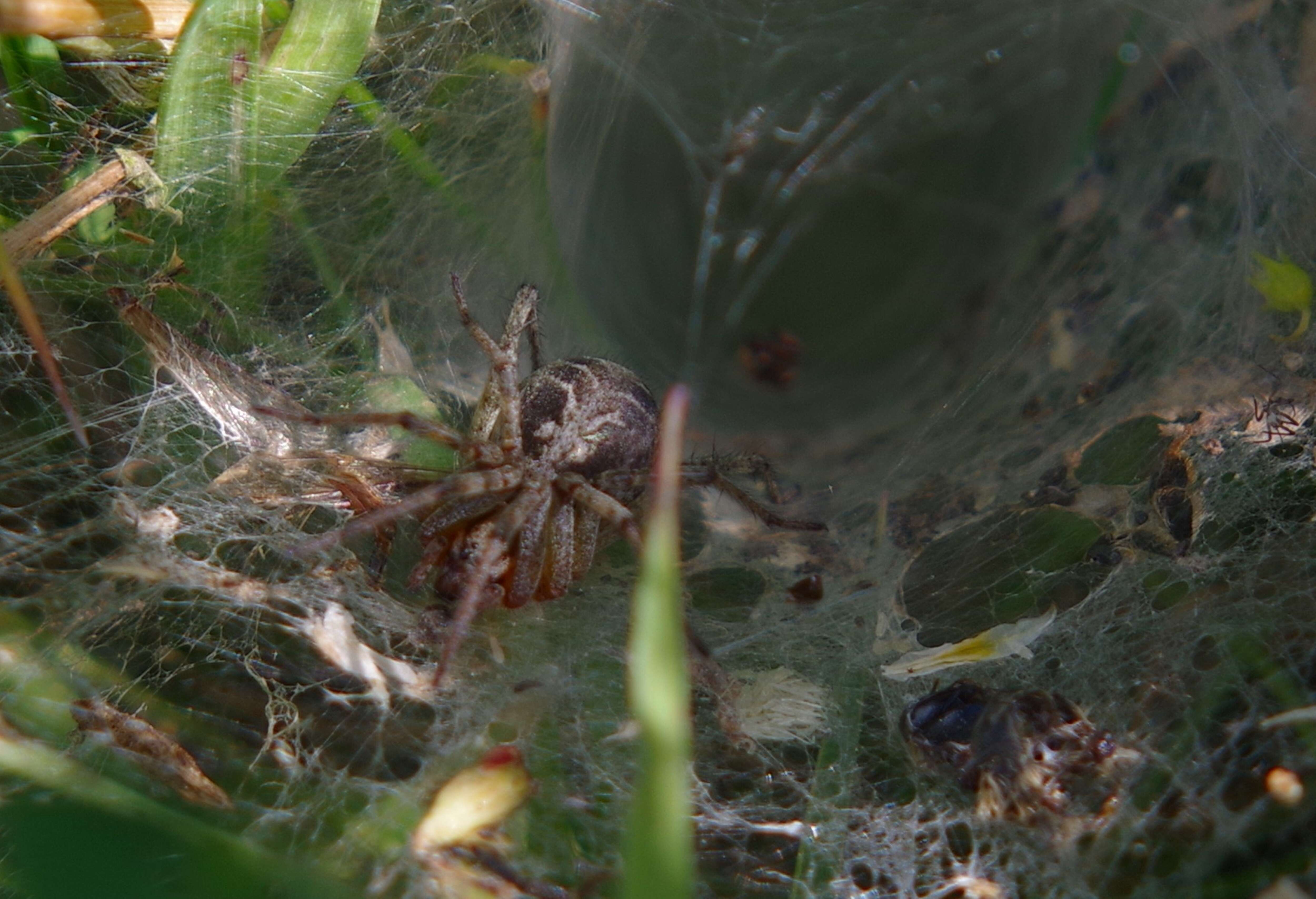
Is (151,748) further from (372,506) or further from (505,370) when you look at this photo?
(505,370)

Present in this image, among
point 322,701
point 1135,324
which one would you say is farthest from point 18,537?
point 1135,324

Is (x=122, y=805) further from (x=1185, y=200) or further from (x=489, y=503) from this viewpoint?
(x=1185, y=200)

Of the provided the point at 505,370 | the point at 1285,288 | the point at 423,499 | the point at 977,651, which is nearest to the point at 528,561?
the point at 423,499

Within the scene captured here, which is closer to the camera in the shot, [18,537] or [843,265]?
[18,537]

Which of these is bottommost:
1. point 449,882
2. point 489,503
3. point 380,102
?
point 449,882

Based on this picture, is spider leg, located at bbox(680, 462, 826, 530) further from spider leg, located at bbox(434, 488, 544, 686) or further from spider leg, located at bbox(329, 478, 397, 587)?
spider leg, located at bbox(329, 478, 397, 587)

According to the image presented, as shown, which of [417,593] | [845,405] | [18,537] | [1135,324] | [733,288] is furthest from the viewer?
[733,288]

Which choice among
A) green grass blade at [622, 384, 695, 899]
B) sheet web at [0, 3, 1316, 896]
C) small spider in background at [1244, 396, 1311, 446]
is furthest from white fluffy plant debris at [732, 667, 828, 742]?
small spider in background at [1244, 396, 1311, 446]
